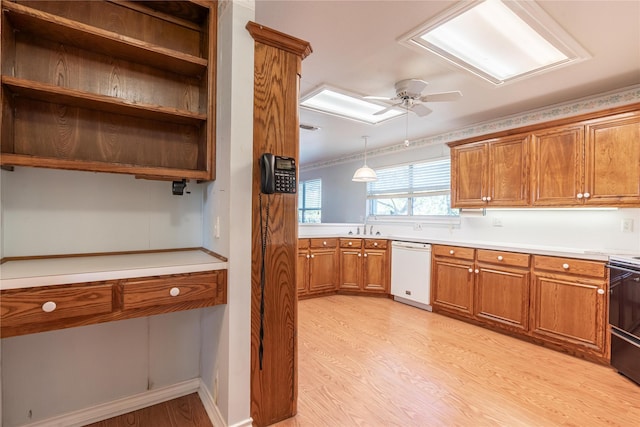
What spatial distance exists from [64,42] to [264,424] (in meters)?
2.20

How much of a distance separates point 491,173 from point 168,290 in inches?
132

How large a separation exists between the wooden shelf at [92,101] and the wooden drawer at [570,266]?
3044 mm

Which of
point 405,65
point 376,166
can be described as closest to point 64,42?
point 405,65

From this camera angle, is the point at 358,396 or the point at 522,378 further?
the point at 522,378

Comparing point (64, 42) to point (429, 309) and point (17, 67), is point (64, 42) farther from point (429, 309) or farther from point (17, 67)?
point (429, 309)

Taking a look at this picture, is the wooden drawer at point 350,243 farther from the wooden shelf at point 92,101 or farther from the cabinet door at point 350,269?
the wooden shelf at point 92,101

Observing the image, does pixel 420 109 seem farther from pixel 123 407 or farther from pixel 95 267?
pixel 123 407

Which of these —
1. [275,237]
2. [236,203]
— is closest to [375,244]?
[275,237]

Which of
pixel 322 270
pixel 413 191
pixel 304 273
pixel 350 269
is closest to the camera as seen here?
pixel 304 273

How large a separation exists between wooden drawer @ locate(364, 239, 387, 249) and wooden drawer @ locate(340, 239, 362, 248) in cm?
10

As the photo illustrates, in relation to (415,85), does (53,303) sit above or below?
below

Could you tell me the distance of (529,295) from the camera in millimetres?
2811

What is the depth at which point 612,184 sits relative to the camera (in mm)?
2531

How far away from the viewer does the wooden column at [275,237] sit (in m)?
1.54
